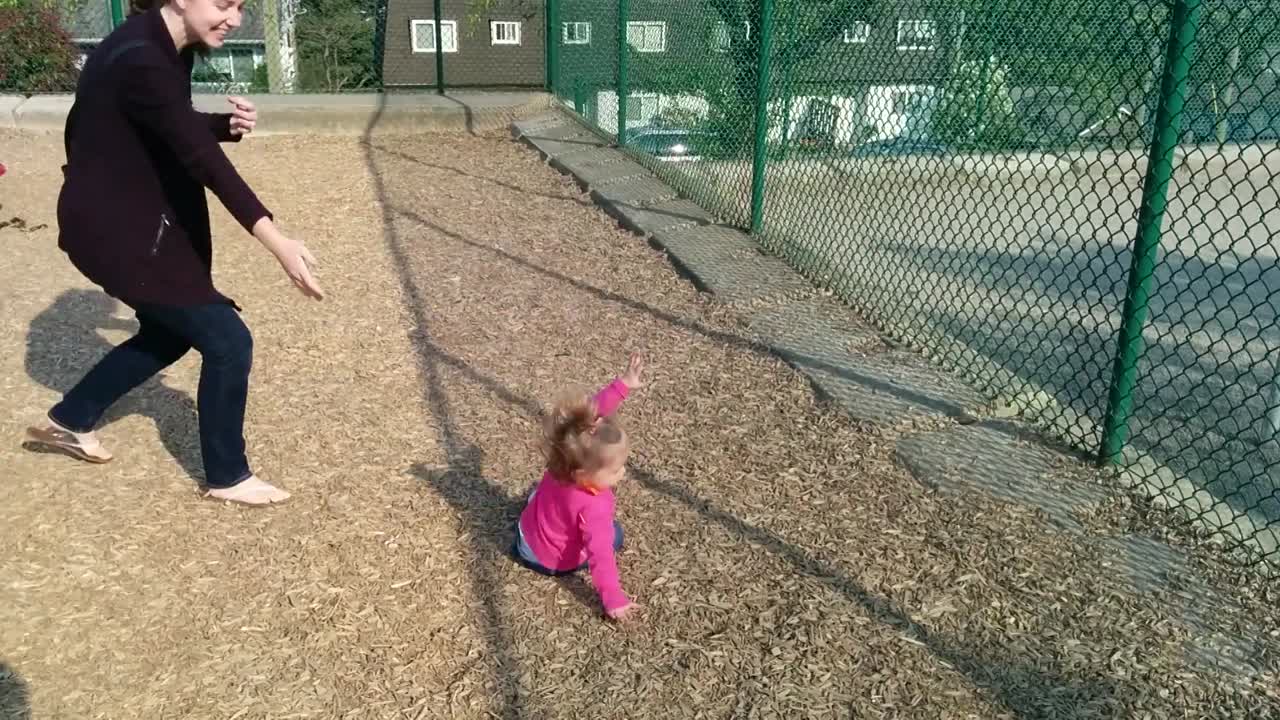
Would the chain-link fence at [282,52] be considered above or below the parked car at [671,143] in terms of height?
above

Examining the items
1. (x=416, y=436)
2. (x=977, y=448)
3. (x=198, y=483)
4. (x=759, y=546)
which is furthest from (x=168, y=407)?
(x=977, y=448)

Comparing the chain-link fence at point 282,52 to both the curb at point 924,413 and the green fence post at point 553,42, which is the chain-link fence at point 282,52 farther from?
the curb at point 924,413

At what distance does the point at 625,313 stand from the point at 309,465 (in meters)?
2.10

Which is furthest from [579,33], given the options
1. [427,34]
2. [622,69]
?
[427,34]

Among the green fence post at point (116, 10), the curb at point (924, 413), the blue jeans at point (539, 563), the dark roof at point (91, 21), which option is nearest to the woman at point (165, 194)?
the blue jeans at point (539, 563)

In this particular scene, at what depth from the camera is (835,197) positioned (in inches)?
Result: 265

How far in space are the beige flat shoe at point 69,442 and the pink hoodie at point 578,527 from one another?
5.37ft

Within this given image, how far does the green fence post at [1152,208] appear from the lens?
326 cm

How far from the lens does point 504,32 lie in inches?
665

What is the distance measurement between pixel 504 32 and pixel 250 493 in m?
14.6

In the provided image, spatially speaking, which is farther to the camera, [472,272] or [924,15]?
[472,272]

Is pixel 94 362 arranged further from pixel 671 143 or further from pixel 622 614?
pixel 671 143

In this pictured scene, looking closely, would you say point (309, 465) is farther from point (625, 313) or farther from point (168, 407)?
point (625, 313)

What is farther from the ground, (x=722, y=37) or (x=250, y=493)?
(x=722, y=37)
